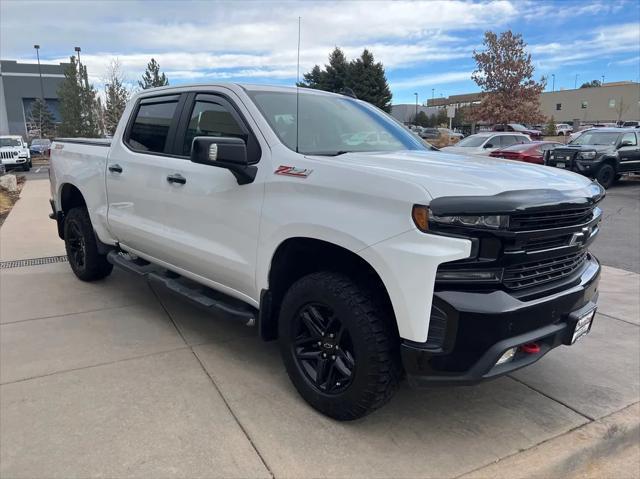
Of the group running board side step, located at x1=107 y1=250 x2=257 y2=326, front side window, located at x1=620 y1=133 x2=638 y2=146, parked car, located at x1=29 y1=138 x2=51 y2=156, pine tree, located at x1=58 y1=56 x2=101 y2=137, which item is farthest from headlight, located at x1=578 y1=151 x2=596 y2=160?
parked car, located at x1=29 y1=138 x2=51 y2=156

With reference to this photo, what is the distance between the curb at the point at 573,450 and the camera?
2.66 m

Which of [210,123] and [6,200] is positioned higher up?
[210,123]

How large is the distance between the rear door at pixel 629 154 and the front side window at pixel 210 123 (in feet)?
50.8

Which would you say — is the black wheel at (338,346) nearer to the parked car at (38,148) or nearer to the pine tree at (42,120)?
the parked car at (38,148)

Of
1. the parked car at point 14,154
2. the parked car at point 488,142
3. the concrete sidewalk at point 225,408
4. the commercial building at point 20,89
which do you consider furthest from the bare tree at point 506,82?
the commercial building at point 20,89

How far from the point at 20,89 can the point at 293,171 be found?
83.8 m

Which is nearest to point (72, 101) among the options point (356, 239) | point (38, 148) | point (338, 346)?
point (38, 148)

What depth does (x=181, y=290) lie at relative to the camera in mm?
3943

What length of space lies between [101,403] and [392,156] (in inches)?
90.2

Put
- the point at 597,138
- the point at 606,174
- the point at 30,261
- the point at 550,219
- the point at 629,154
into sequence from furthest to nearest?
1. the point at 597,138
2. the point at 629,154
3. the point at 606,174
4. the point at 30,261
5. the point at 550,219

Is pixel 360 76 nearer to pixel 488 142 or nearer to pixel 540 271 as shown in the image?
pixel 488 142

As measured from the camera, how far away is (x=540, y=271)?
2.68 metres

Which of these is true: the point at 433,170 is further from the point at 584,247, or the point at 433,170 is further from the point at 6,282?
the point at 6,282

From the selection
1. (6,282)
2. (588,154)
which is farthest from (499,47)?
(6,282)
